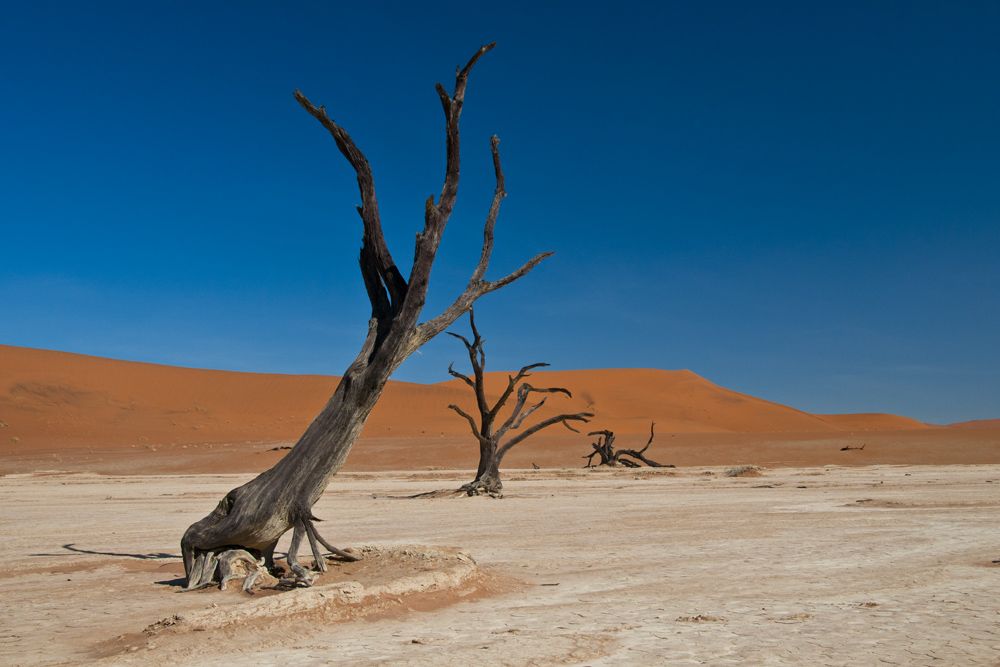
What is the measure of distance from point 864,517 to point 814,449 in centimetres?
2313

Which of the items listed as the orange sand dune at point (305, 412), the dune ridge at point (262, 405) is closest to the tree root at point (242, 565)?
the orange sand dune at point (305, 412)

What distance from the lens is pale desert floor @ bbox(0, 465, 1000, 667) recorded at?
4.07 m

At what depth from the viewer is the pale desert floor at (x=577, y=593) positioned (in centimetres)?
407

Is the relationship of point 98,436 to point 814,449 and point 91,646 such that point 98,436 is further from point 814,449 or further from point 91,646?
point 91,646

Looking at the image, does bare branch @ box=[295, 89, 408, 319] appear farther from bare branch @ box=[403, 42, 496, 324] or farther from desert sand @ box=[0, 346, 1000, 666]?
desert sand @ box=[0, 346, 1000, 666]

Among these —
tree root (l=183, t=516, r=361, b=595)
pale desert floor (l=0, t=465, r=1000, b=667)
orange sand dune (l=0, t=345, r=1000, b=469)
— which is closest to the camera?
pale desert floor (l=0, t=465, r=1000, b=667)

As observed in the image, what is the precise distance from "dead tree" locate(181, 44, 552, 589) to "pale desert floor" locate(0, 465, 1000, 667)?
20.3 inches

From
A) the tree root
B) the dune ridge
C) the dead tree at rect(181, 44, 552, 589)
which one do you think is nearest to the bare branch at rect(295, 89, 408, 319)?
the dead tree at rect(181, 44, 552, 589)

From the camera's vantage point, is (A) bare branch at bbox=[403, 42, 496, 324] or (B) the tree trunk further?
(B) the tree trunk

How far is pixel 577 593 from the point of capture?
5.70 meters

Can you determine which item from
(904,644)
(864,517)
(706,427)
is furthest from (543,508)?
(706,427)

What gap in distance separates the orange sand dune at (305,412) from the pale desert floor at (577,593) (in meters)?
19.5

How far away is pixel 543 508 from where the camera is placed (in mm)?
13000

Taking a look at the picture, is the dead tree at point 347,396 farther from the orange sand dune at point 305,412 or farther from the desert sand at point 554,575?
the orange sand dune at point 305,412
